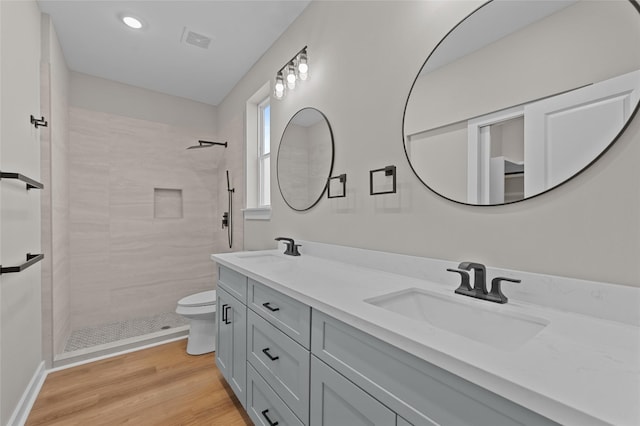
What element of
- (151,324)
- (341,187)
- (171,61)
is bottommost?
(151,324)

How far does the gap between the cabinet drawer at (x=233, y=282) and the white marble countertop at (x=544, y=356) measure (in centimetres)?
60

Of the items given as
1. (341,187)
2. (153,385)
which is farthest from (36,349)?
(341,187)

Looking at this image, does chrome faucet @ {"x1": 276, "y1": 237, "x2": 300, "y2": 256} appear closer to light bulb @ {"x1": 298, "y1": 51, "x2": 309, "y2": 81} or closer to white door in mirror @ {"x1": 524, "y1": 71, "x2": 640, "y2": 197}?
light bulb @ {"x1": 298, "y1": 51, "x2": 309, "y2": 81}

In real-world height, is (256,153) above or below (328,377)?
above

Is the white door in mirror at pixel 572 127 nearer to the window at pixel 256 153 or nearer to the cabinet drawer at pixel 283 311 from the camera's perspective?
the cabinet drawer at pixel 283 311

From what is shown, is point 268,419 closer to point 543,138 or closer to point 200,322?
point 200,322

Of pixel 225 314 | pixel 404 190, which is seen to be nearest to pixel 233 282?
pixel 225 314

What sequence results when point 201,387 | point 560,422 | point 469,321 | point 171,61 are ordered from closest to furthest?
point 560,422 < point 469,321 < point 201,387 < point 171,61

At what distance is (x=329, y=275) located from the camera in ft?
4.12

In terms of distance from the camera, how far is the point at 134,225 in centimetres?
305

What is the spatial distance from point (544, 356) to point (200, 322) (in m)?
2.33

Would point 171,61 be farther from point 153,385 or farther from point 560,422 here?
point 560,422

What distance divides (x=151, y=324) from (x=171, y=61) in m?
2.66

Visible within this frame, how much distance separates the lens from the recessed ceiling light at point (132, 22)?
204 centimetres
